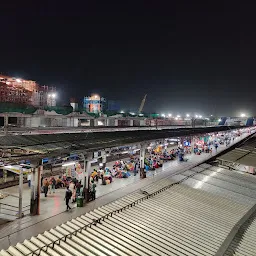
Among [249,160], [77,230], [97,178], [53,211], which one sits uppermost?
[249,160]

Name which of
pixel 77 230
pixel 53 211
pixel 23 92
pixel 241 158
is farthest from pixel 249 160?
pixel 23 92

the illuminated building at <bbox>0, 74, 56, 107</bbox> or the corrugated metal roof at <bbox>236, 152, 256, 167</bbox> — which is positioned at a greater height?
the illuminated building at <bbox>0, 74, 56, 107</bbox>

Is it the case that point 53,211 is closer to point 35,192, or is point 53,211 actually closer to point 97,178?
point 35,192

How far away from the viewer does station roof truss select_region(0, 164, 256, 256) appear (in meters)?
6.09

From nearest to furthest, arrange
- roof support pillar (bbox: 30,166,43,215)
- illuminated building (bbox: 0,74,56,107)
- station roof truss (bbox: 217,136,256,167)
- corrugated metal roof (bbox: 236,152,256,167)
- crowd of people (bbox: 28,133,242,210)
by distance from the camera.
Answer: roof support pillar (bbox: 30,166,43,215), crowd of people (bbox: 28,133,242,210), corrugated metal roof (bbox: 236,152,256,167), station roof truss (bbox: 217,136,256,167), illuminated building (bbox: 0,74,56,107)

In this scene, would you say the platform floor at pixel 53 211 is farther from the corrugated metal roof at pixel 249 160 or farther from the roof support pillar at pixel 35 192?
the corrugated metal roof at pixel 249 160

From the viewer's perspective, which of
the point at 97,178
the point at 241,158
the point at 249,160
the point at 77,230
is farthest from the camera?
the point at 241,158

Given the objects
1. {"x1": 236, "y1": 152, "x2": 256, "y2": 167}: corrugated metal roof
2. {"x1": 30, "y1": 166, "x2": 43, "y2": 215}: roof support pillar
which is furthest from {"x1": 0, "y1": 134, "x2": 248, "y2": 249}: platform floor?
{"x1": 236, "y1": 152, "x2": 256, "y2": 167}: corrugated metal roof

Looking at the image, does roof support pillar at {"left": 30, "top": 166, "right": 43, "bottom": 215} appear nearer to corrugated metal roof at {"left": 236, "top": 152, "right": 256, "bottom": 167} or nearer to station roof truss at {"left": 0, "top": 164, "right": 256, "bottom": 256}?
station roof truss at {"left": 0, "top": 164, "right": 256, "bottom": 256}

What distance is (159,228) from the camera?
7.74m

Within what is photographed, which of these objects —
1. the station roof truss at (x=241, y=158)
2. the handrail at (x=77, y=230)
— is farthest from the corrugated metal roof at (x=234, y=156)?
the handrail at (x=77, y=230)

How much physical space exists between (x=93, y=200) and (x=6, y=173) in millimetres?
5699

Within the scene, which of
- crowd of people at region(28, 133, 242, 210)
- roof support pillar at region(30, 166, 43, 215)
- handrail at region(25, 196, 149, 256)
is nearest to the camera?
handrail at region(25, 196, 149, 256)

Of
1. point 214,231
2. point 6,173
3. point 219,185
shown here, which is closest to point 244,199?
point 219,185
